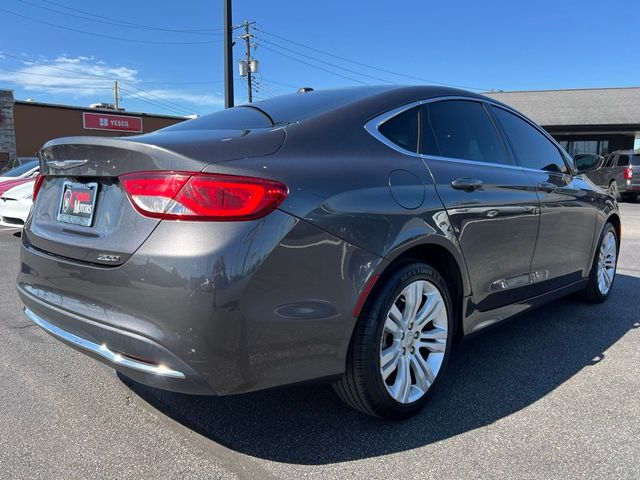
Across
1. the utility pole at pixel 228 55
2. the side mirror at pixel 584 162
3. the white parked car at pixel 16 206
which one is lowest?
the white parked car at pixel 16 206

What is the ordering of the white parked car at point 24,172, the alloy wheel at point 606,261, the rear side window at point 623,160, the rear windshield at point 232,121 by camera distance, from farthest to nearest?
1. the rear side window at point 623,160
2. the white parked car at point 24,172
3. the alloy wheel at point 606,261
4. the rear windshield at point 232,121

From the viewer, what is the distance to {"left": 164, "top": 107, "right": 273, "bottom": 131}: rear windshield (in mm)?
2600

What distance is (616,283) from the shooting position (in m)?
5.68

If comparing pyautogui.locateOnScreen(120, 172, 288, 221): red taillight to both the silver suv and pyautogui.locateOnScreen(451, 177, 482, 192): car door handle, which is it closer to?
pyautogui.locateOnScreen(451, 177, 482, 192): car door handle

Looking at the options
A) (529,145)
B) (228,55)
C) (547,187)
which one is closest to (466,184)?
(547,187)

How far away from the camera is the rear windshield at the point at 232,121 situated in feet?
8.53

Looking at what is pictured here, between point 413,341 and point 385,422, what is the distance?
1.40 ft

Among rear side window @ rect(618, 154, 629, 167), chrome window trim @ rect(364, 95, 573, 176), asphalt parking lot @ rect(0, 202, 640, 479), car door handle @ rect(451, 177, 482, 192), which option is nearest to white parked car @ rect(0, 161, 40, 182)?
asphalt parking lot @ rect(0, 202, 640, 479)

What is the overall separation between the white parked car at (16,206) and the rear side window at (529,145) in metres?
6.86

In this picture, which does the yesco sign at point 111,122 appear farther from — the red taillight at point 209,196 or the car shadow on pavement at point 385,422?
the red taillight at point 209,196

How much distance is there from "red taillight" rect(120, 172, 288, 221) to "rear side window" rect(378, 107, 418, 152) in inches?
34.4

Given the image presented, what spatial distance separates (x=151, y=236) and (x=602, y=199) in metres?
3.99

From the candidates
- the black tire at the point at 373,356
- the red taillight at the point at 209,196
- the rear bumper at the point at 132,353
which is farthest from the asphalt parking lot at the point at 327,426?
the red taillight at the point at 209,196

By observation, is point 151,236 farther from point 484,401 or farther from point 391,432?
point 484,401
